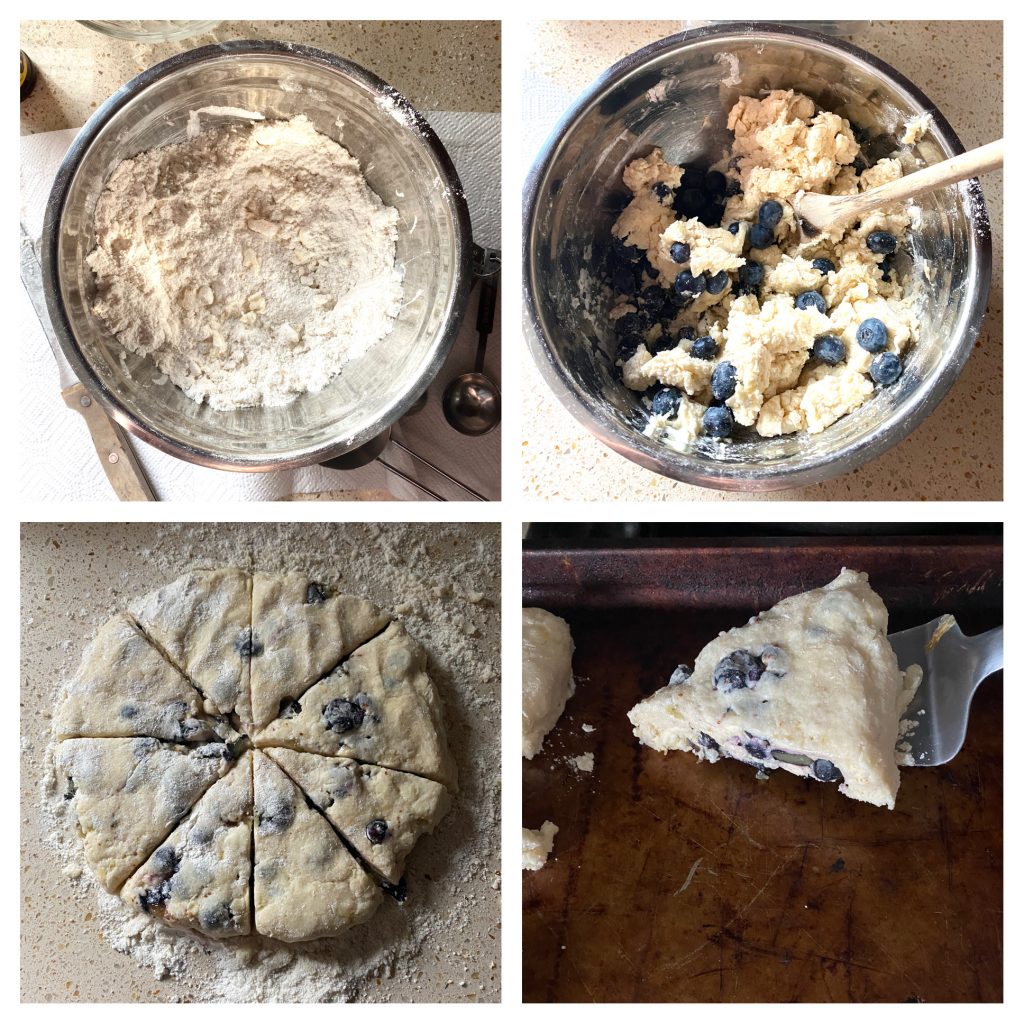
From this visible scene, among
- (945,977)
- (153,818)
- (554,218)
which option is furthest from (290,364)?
(945,977)

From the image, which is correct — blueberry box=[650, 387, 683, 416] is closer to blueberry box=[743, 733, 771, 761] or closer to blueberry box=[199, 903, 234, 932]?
blueberry box=[743, 733, 771, 761]

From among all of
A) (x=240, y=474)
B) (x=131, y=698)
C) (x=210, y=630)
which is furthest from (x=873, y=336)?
(x=131, y=698)

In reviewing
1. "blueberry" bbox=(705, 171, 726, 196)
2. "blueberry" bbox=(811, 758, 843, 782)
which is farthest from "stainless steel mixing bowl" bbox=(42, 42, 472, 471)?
"blueberry" bbox=(811, 758, 843, 782)

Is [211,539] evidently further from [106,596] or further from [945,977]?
[945,977]

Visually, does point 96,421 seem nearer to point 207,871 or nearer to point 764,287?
point 207,871

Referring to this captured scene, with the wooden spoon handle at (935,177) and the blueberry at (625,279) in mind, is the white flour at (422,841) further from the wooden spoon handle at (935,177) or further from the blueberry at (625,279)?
the wooden spoon handle at (935,177)
